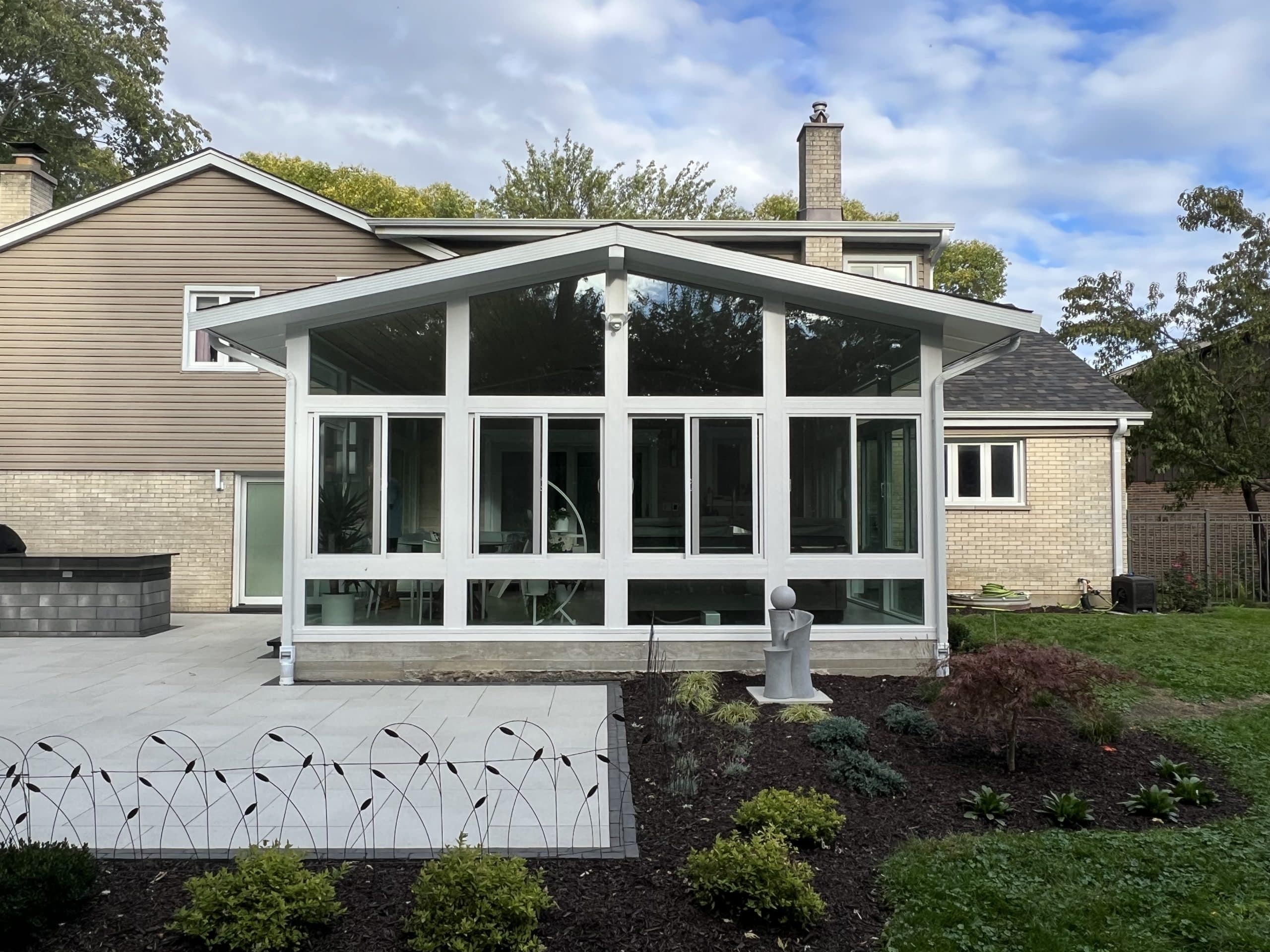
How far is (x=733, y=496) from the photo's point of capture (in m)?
8.31

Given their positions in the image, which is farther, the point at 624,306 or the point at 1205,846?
the point at 624,306

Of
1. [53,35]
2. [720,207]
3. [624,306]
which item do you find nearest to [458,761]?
[624,306]

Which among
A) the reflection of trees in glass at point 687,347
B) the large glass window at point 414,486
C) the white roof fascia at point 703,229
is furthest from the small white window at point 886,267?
the large glass window at point 414,486

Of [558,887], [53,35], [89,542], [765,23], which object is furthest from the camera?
[53,35]

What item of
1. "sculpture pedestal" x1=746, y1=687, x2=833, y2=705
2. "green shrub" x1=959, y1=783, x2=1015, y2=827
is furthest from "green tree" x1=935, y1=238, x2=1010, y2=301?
"green shrub" x1=959, y1=783, x2=1015, y2=827

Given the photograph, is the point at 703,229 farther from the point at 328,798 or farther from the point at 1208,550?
the point at 328,798

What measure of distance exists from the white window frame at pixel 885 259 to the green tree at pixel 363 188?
16.1 metres

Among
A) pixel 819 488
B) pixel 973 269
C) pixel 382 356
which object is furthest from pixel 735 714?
pixel 973 269

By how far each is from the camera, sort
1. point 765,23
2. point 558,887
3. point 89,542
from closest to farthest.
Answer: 1. point 558,887
2. point 765,23
3. point 89,542

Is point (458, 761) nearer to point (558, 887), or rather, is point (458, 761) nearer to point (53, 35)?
point (558, 887)

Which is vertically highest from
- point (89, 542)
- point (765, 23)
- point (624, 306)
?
point (765, 23)

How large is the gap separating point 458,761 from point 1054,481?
1063 cm

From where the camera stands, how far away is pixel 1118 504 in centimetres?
1305

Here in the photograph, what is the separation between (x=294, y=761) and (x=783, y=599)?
3.73 meters
